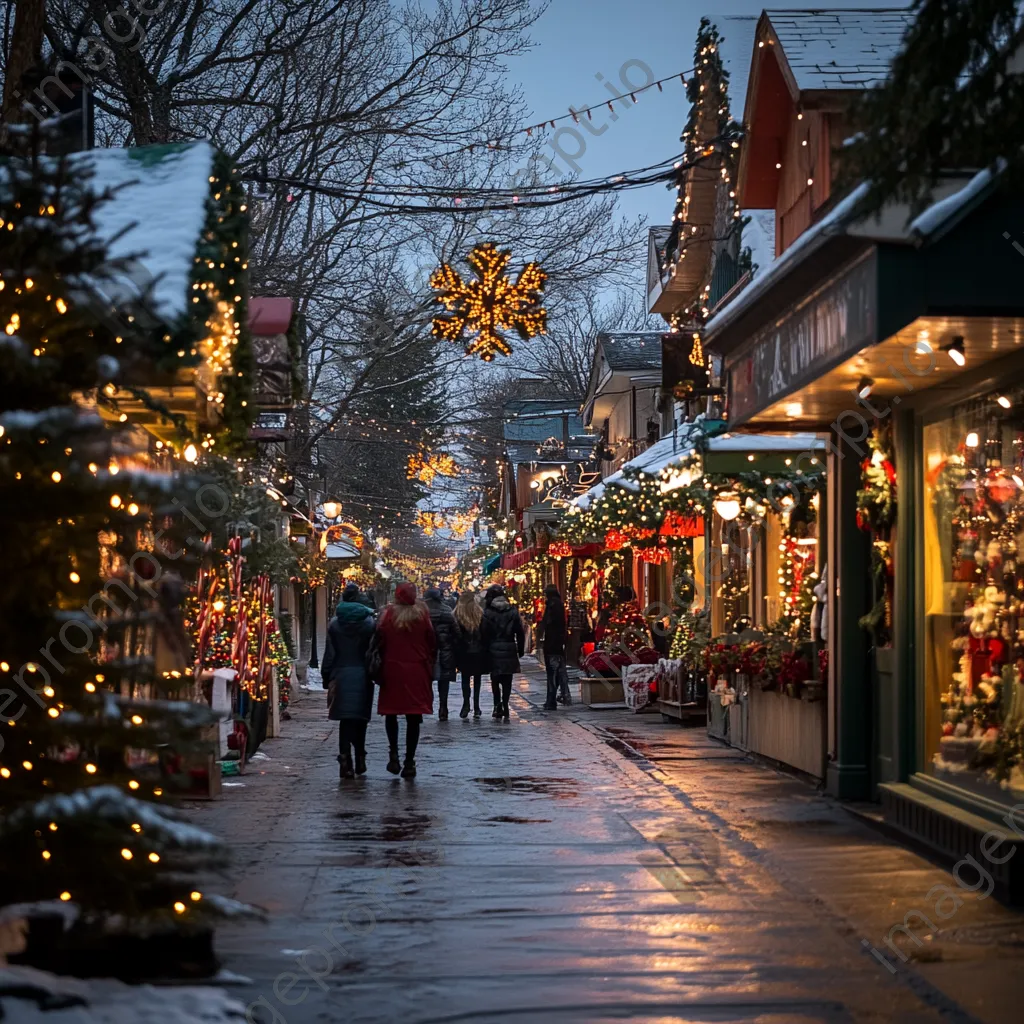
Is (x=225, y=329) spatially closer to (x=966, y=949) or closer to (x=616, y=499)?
(x=966, y=949)

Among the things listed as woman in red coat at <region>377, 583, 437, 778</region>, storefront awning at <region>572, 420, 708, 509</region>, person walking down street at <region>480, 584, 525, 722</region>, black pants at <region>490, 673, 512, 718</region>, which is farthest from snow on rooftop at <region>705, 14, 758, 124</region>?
woman in red coat at <region>377, 583, 437, 778</region>

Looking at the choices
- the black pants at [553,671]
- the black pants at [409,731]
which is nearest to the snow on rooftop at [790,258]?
the black pants at [409,731]

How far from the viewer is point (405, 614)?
51.0ft

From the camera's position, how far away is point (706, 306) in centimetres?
2688

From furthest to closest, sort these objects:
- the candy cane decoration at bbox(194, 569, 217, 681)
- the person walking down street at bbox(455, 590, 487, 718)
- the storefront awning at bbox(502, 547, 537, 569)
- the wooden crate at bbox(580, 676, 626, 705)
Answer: the storefront awning at bbox(502, 547, 537, 569)
the wooden crate at bbox(580, 676, 626, 705)
the person walking down street at bbox(455, 590, 487, 718)
the candy cane decoration at bbox(194, 569, 217, 681)

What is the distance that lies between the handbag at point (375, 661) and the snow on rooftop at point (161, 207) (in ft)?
19.4

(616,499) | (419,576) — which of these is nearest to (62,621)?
(616,499)

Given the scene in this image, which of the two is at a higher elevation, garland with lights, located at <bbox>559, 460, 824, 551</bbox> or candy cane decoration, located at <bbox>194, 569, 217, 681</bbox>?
garland with lights, located at <bbox>559, 460, 824, 551</bbox>

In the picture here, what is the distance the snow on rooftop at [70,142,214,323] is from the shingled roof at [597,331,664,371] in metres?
25.9

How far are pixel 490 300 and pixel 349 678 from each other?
402 cm

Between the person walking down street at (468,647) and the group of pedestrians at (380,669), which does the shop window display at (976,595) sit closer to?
the group of pedestrians at (380,669)

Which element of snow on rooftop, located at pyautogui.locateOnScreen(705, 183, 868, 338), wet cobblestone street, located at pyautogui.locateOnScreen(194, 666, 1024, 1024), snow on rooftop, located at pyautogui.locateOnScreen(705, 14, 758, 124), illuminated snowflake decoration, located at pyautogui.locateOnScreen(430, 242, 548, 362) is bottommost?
wet cobblestone street, located at pyautogui.locateOnScreen(194, 666, 1024, 1024)

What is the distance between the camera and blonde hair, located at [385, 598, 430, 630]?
15477mm

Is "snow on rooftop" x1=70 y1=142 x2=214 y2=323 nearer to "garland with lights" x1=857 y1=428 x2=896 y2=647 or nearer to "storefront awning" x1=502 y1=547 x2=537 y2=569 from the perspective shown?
"garland with lights" x1=857 y1=428 x2=896 y2=647
